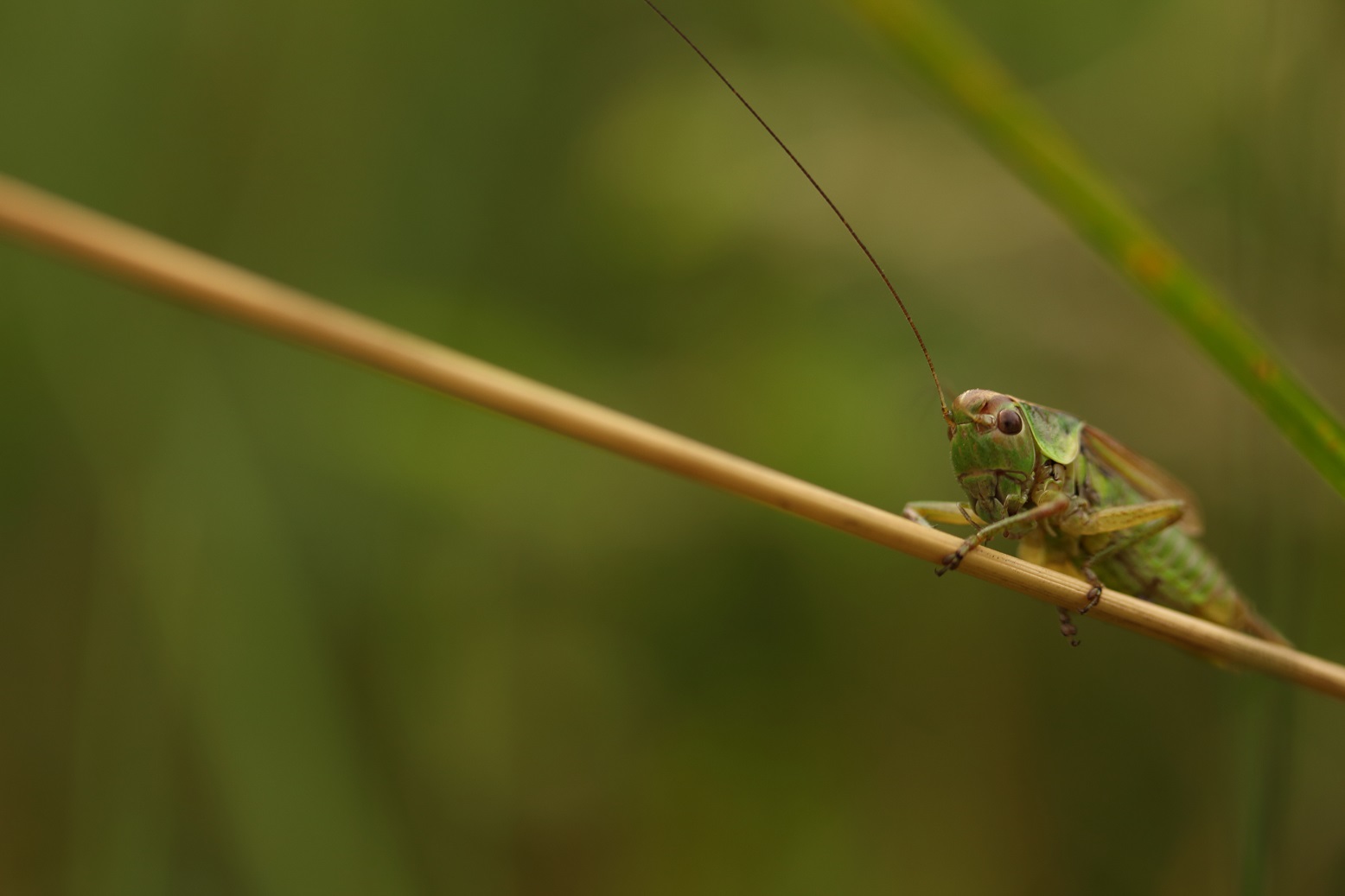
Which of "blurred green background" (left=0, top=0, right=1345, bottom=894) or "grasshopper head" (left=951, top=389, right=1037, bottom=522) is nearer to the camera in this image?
"grasshopper head" (left=951, top=389, right=1037, bottom=522)

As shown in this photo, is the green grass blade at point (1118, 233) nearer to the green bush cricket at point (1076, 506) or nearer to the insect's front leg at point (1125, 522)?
the green bush cricket at point (1076, 506)

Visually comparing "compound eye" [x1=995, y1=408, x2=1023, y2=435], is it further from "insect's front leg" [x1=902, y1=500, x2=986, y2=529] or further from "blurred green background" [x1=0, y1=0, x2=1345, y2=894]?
"blurred green background" [x1=0, y1=0, x2=1345, y2=894]

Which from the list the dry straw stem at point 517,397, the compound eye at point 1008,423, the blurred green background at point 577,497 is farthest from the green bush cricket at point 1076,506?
the dry straw stem at point 517,397

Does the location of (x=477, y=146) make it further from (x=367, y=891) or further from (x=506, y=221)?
(x=367, y=891)

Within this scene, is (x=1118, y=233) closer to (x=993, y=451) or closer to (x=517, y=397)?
(x=993, y=451)

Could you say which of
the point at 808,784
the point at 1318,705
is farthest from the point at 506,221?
the point at 1318,705

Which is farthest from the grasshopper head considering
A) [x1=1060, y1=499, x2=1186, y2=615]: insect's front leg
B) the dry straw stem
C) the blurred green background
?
the blurred green background
